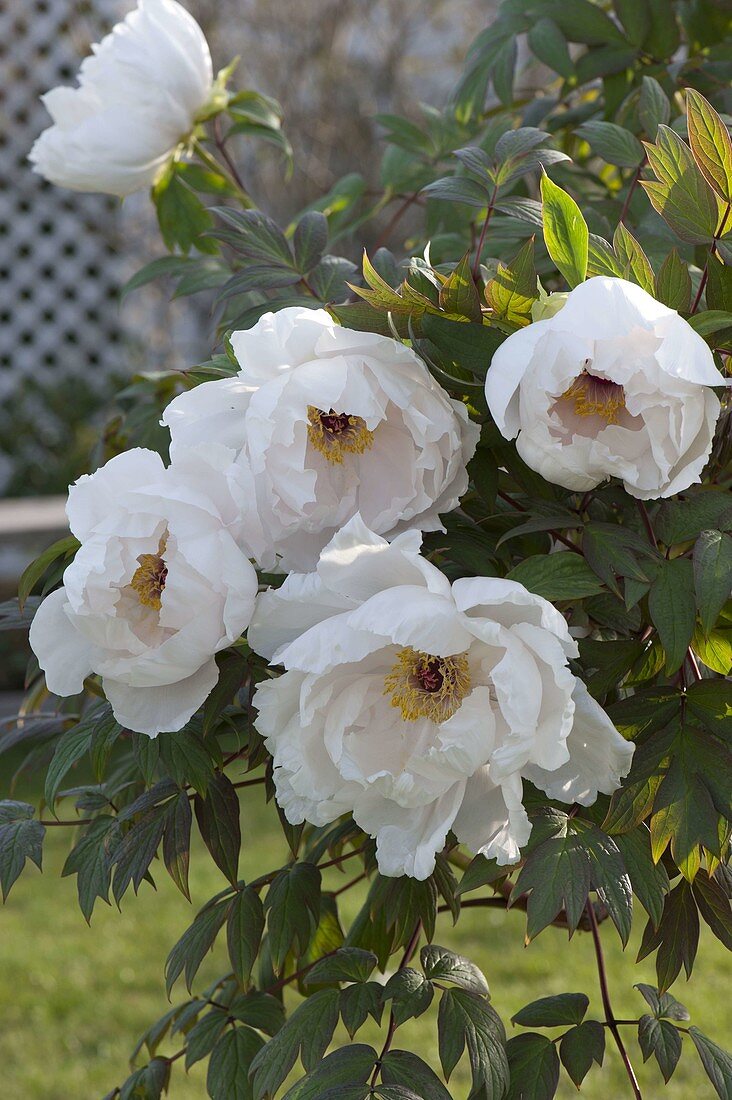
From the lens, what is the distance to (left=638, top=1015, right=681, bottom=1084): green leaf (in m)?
0.77

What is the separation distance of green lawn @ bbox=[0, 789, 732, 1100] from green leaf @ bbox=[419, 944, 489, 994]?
1.30 meters

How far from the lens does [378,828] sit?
55 centimetres

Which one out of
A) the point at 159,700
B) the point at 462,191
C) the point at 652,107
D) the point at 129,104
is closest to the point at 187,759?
the point at 159,700

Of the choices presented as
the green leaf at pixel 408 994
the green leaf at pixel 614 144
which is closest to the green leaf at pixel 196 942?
the green leaf at pixel 408 994

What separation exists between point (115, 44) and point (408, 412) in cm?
60

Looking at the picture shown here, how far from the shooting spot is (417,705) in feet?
1.83

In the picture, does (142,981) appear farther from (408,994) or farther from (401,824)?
(401,824)

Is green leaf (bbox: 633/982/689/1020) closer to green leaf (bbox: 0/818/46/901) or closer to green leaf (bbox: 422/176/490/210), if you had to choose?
green leaf (bbox: 0/818/46/901)

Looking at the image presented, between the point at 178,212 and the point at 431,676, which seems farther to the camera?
the point at 178,212

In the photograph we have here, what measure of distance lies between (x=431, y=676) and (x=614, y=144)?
18.3 inches

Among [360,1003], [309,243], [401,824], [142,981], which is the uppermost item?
[309,243]

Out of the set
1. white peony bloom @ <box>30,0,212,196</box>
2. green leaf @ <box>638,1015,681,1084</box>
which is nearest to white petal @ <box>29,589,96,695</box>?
green leaf @ <box>638,1015,681,1084</box>

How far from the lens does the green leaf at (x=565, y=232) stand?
0.56 m

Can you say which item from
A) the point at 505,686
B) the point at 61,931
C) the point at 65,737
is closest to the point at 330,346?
the point at 505,686
